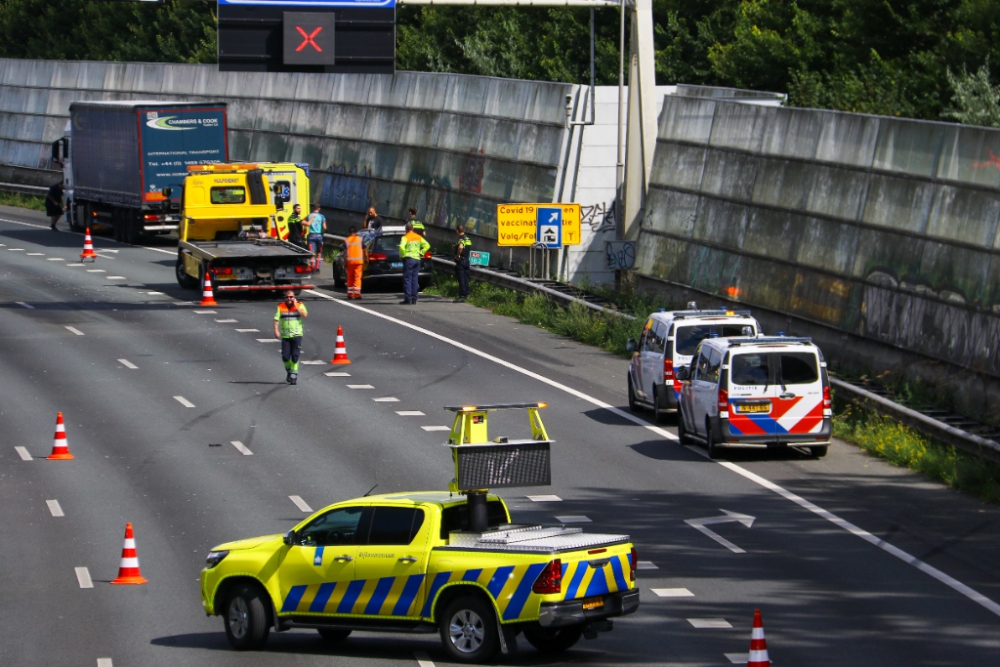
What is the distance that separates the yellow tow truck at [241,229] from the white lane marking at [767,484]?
2.96 metres

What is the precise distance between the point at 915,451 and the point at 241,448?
9.62 metres

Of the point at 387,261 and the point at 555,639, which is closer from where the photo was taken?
the point at 555,639

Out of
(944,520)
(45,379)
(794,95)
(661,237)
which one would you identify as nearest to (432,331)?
(661,237)

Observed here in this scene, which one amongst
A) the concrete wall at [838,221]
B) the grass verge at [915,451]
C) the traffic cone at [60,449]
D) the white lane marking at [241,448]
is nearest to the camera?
the grass verge at [915,451]

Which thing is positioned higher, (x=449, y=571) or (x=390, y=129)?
(x=390, y=129)

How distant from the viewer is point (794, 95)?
2016 inches

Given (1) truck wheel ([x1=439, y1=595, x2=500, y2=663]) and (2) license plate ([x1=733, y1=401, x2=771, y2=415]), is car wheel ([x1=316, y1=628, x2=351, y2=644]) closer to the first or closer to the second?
(1) truck wheel ([x1=439, y1=595, x2=500, y2=663])

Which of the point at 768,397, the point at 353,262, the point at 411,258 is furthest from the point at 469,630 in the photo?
the point at 353,262

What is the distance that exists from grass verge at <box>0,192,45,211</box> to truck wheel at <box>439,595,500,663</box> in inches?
2107

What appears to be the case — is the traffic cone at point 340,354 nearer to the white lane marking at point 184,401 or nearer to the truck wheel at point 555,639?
the white lane marking at point 184,401

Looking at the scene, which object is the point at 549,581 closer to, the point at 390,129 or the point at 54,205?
the point at 390,129

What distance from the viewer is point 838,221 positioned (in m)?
29.3

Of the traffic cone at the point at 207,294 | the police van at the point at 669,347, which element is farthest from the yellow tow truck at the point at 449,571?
the traffic cone at the point at 207,294

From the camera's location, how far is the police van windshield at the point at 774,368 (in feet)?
73.7
